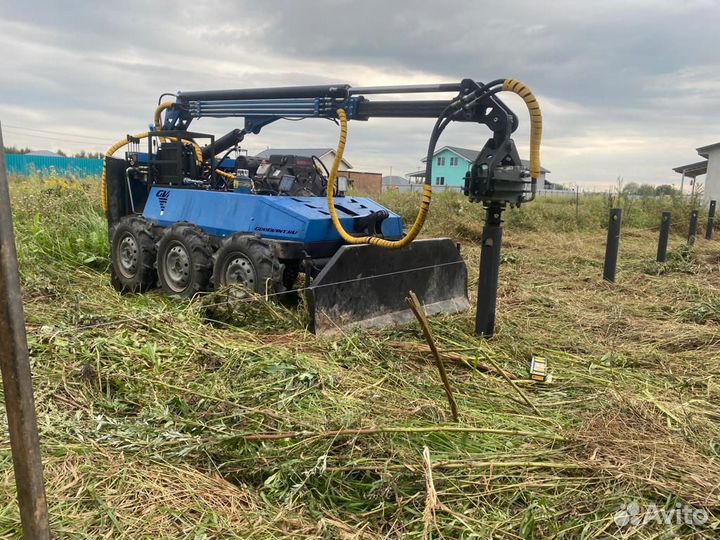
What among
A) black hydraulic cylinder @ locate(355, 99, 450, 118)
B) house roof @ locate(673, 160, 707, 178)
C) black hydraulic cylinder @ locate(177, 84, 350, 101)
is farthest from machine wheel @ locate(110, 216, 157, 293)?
house roof @ locate(673, 160, 707, 178)

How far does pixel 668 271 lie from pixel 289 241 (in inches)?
282

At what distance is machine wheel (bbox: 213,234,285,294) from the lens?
18.4 ft

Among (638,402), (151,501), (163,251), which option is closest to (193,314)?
(163,251)

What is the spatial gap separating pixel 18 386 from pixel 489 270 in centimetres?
426

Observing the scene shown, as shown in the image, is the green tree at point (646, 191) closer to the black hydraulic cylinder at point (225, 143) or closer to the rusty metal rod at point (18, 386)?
the black hydraulic cylinder at point (225, 143)

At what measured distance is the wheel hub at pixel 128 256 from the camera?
7316mm

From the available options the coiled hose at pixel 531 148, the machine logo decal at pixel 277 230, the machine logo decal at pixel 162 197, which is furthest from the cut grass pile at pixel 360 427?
the machine logo decal at pixel 162 197

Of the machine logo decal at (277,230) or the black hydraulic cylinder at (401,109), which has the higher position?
the black hydraulic cylinder at (401,109)

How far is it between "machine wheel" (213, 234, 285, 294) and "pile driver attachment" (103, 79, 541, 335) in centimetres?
1

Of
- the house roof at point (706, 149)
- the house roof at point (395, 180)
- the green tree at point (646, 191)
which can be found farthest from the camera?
the house roof at point (395, 180)

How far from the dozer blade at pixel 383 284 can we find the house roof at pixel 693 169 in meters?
31.4

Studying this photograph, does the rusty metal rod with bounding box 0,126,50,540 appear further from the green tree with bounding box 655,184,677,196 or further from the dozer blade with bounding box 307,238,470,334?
the green tree with bounding box 655,184,677,196
